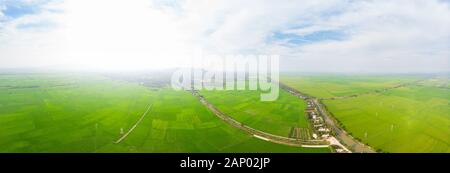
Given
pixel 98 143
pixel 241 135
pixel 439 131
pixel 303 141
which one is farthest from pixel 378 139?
pixel 98 143

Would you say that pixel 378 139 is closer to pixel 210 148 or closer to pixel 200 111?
pixel 210 148

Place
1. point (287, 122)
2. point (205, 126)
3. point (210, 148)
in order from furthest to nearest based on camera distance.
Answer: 1. point (287, 122)
2. point (205, 126)
3. point (210, 148)

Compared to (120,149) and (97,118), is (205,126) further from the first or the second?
(97,118)

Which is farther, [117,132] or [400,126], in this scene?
[400,126]

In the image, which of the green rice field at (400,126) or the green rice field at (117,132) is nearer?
the green rice field at (117,132)

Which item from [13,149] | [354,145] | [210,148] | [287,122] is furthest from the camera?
[287,122]

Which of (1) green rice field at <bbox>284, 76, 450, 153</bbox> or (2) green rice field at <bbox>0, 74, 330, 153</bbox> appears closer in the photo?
(2) green rice field at <bbox>0, 74, 330, 153</bbox>

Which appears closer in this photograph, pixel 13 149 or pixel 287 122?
pixel 13 149

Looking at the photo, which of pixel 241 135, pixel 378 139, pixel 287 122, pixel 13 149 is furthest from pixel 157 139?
pixel 378 139

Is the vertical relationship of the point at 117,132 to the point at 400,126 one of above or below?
above
